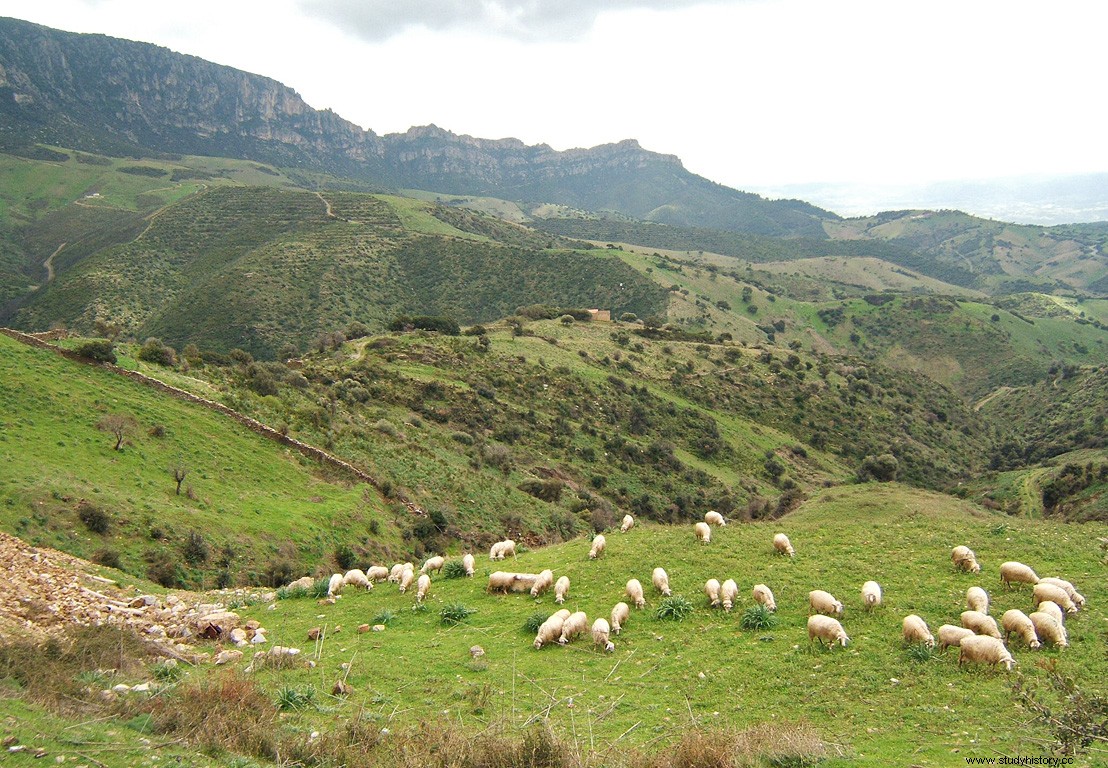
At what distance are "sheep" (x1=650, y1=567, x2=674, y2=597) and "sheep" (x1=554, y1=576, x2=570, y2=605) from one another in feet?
6.02

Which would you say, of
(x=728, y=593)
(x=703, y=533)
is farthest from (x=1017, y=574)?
(x=703, y=533)

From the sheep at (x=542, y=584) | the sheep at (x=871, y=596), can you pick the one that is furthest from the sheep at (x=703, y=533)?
the sheep at (x=871, y=596)

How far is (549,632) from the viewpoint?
10945mm

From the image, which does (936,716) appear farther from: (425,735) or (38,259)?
(38,259)

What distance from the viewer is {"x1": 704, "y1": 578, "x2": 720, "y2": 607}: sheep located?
11.6 metres

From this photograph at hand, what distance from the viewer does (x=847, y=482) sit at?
5456cm

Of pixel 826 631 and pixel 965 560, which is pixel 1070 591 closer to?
pixel 965 560

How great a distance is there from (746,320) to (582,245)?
49.1m

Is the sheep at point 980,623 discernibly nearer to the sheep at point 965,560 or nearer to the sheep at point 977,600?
the sheep at point 977,600

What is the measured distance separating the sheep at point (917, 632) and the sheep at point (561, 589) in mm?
6206

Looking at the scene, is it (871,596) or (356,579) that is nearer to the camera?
(871,596)

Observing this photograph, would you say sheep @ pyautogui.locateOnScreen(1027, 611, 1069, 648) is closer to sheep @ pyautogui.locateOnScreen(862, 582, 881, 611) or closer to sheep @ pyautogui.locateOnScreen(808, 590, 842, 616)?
sheep @ pyautogui.locateOnScreen(862, 582, 881, 611)

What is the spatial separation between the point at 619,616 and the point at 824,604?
3.58 meters

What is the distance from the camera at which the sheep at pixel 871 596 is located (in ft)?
34.6
